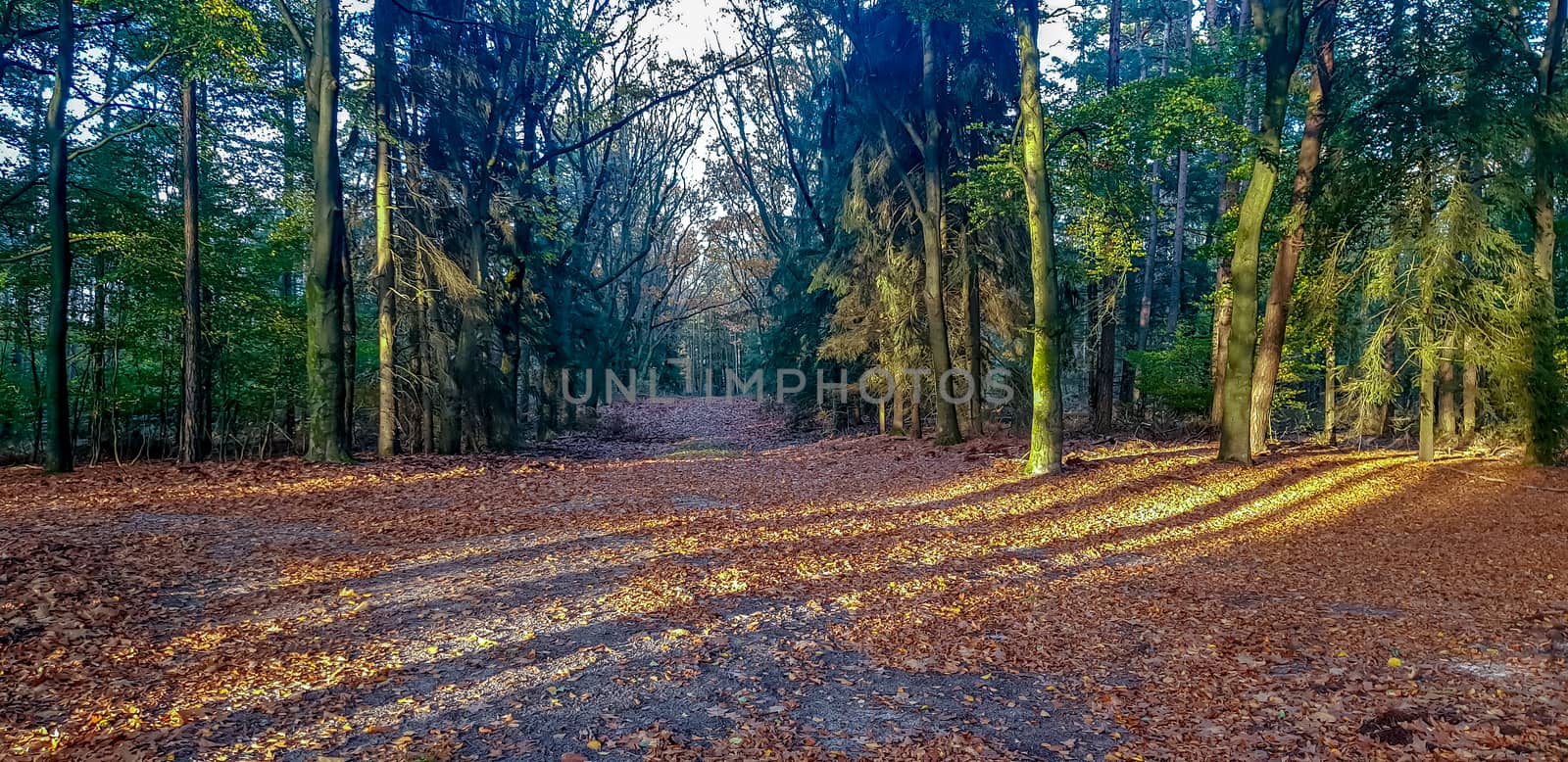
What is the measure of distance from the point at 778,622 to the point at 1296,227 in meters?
10.7

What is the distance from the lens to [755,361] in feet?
110

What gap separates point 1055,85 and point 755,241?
20.6 metres

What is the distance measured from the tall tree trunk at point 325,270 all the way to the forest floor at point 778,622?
158 cm

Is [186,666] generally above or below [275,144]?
below

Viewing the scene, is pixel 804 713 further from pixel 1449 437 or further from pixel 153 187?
pixel 153 187

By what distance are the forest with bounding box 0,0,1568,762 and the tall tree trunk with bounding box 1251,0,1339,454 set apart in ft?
0.33

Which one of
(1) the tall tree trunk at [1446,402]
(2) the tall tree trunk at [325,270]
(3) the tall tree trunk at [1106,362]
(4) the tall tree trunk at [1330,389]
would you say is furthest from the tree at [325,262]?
(1) the tall tree trunk at [1446,402]

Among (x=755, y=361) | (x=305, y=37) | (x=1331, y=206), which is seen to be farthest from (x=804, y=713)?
(x=755, y=361)

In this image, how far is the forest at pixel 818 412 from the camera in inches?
153

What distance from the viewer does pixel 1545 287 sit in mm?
9922

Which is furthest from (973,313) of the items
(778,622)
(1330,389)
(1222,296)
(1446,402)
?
(778,622)

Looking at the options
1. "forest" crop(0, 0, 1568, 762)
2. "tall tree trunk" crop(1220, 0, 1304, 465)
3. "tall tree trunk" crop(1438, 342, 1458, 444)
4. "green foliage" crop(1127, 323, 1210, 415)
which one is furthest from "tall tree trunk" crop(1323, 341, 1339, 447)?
"green foliage" crop(1127, 323, 1210, 415)

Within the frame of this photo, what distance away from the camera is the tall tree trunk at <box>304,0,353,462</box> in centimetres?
1081

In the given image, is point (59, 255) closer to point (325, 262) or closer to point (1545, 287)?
point (325, 262)
